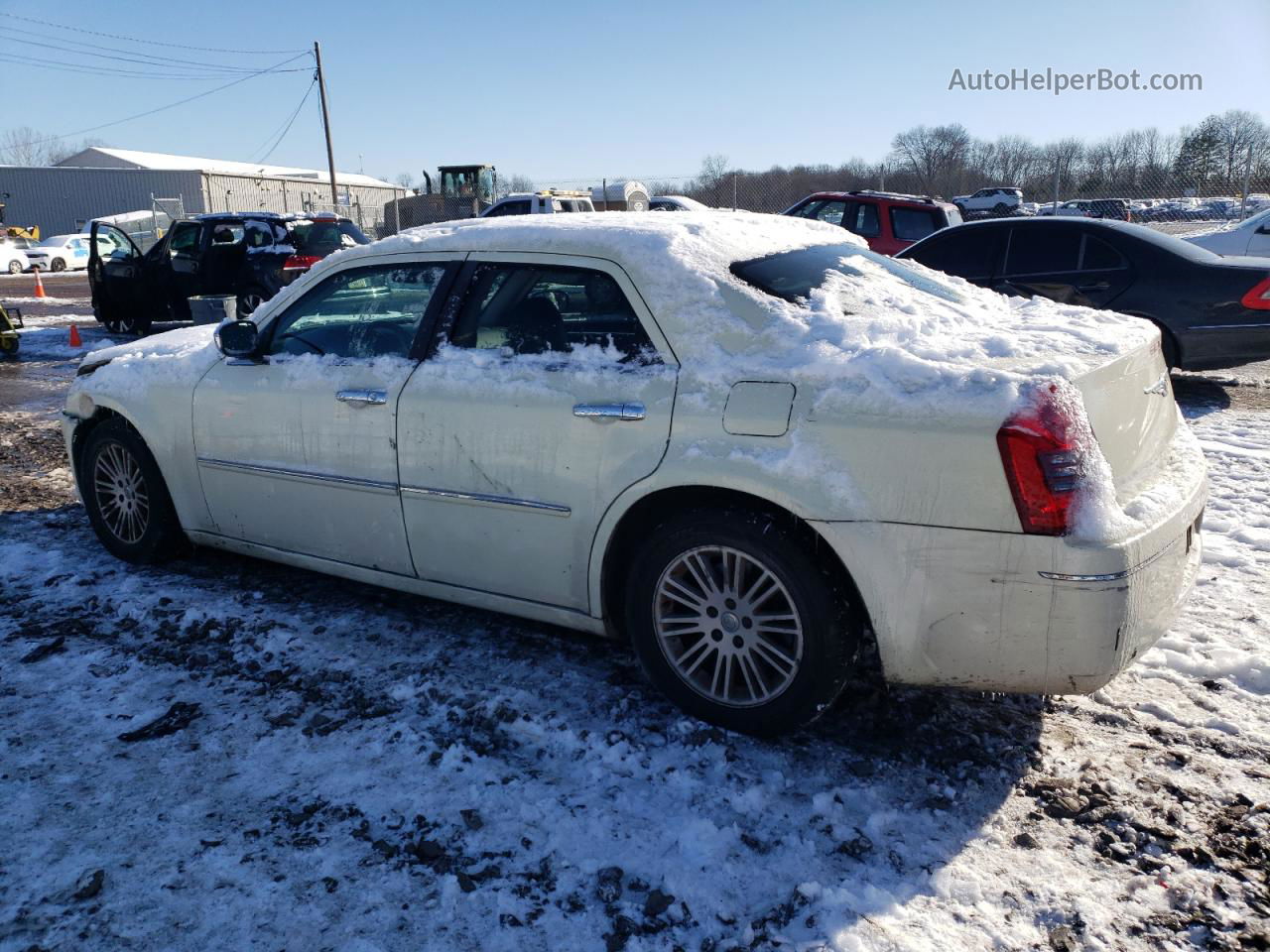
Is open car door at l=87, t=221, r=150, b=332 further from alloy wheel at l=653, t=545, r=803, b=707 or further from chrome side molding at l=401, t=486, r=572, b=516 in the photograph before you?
alloy wheel at l=653, t=545, r=803, b=707

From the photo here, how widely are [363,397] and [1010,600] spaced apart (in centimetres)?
244

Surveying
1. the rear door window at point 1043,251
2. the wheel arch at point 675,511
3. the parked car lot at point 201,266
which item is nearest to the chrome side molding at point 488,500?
the wheel arch at point 675,511

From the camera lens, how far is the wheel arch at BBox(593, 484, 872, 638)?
2865 millimetres

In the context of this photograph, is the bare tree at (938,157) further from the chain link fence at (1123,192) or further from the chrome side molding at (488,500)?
the chrome side molding at (488,500)

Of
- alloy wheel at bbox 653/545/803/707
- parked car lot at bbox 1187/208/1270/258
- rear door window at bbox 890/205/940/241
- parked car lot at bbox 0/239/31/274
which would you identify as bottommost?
alloy wheel at bbox 653/545/803/707

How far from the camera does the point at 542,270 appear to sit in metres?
3.48

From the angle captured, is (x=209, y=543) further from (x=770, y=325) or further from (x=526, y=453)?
(x=770, y=325)

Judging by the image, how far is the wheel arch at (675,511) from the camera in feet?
9.40

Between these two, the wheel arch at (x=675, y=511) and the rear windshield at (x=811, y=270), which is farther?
the rear windshield at (x=811, y=270)

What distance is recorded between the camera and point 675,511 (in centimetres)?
311

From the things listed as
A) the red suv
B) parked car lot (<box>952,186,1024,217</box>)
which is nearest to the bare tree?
parked car lot (<box>952,186,1024,217</box>)

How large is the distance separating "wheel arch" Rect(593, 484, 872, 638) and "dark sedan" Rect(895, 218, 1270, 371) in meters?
5.81

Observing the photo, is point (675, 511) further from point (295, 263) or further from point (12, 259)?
point (12, 259)

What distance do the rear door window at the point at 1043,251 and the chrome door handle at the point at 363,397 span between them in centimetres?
631
